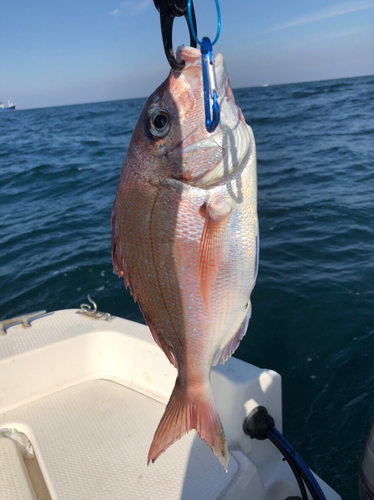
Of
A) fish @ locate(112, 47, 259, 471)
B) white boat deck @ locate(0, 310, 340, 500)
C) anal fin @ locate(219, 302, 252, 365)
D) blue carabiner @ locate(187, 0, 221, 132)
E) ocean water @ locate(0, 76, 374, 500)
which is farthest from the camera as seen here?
ocean water @ locate(0, 76, 374, 500)

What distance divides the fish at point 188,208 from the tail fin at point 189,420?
279mm

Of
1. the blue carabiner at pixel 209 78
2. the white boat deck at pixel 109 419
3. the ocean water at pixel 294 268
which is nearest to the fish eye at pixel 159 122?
the blue carabiner at pixel 209 78

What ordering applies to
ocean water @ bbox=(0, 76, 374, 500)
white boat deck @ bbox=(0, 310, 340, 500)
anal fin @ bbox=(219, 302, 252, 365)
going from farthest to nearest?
ocean water @ bbox=(0, 76, 374, 500)
white boat deck @ bbox=(0, 310, 340, 500)
anal fin @ bbox=(219, 302, 252, 365)

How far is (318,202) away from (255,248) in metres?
7.84

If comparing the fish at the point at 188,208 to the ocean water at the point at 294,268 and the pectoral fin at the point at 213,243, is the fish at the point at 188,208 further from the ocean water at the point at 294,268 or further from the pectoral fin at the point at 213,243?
the ocean water at the point at 294,268

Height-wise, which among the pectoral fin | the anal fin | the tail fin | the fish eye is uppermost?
the fish eye

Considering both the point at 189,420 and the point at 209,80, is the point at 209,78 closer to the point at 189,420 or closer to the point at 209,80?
the point at 209,80

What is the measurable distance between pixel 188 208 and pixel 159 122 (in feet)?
0.98

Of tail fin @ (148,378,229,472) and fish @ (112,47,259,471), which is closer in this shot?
fish @ (112,47,259,471)

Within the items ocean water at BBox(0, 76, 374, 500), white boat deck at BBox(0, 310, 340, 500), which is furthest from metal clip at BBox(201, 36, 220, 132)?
ocean water at BBox(0, 76, 374, 500)

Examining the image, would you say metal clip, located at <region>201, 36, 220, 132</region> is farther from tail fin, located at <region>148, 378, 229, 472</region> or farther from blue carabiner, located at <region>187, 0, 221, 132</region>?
tail fin, located at <region>148, 378, 229, 472</region>

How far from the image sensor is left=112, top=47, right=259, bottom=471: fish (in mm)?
1231

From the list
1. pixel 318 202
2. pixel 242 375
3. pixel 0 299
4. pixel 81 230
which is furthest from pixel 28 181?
pixel 242 375

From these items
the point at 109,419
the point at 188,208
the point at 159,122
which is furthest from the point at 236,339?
the point at 109,419
